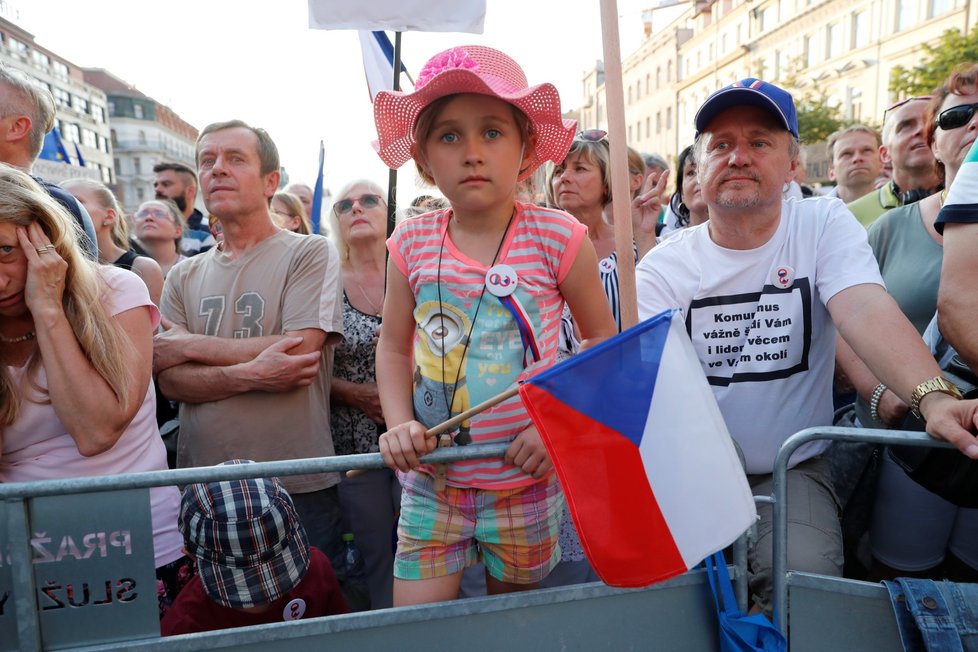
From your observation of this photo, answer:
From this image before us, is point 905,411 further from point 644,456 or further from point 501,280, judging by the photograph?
point 501,280

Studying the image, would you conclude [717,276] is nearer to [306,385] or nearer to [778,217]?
[778,217]

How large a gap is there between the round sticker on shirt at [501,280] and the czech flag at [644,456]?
35 centimetres

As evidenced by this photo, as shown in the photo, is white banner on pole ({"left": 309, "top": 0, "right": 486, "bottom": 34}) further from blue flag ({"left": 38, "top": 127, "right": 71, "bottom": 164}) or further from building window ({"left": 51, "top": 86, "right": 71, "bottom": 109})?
building window ({"left": 51, "top": 86, "right": 71, "bottom": 109})

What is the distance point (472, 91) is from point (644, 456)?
1.08 metres

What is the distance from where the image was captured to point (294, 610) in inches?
81.3

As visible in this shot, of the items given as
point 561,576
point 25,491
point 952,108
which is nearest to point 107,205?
point 25,491

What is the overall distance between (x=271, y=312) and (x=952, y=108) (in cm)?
292

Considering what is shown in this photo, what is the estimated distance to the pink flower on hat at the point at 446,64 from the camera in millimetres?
1784

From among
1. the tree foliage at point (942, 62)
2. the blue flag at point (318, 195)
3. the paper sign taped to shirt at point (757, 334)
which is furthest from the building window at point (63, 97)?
the paper sign taped to shirt at point (757, 334)

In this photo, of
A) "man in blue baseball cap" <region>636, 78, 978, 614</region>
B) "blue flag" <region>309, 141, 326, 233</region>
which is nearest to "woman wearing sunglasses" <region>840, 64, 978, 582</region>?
"man in blue baseball cap" <region>636, 78, 978, 614</region>

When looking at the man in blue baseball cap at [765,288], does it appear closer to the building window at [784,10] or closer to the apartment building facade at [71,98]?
the building window at [784,10]

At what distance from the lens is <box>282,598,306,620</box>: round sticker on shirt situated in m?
2.04

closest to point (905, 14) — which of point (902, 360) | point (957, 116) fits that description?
point (957, 116)

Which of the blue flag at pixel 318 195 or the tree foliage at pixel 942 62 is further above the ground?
the tree foliage at pixel 942 62
